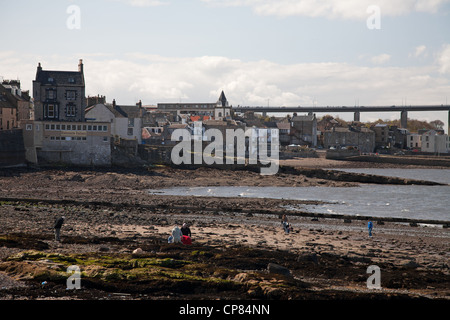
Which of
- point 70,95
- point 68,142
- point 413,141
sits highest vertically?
point 70,95

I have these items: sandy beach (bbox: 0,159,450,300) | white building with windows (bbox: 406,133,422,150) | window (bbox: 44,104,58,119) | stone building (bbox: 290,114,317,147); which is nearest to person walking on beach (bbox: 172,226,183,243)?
sandy beach (bbox: 0,159,450,300)

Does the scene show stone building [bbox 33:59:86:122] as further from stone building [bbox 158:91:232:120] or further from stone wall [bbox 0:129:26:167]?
stone building [bbox 158:91:232:120]

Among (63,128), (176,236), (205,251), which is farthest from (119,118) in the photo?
(205,251)

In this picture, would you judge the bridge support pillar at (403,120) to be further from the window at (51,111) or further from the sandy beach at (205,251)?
the sandy beach at (205,251)

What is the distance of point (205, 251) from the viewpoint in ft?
78.5

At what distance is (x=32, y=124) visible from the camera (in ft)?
226

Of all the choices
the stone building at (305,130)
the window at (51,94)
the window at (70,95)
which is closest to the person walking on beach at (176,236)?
the window at (70,95)

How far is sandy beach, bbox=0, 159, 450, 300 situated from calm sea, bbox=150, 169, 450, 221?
4999 millimetres

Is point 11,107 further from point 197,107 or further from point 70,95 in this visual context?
point 197,107

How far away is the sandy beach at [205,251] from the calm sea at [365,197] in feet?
16.4

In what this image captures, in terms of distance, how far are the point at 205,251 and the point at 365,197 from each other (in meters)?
38.7

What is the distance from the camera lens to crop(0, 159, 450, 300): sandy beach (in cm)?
1797
